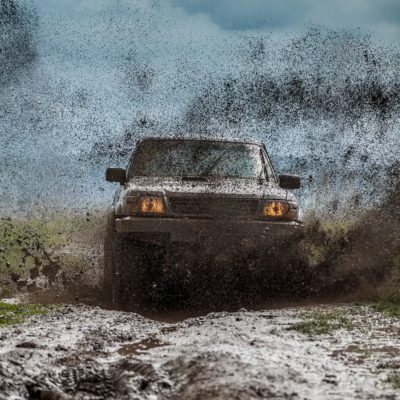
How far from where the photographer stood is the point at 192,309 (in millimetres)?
8250

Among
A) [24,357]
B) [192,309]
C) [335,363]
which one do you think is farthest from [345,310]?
[24,357]

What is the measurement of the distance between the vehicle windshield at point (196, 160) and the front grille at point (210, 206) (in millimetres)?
779

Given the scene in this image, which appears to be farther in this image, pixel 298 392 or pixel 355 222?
pixel 355 222

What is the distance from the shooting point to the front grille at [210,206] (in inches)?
316

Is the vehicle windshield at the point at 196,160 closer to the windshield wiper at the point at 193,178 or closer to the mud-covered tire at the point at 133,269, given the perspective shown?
the windshield wiper at the point at 193,178

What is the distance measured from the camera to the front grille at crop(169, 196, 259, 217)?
8.04m

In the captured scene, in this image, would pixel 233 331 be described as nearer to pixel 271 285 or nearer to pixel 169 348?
pixel 169 348

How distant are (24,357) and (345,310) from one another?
413 centimetres

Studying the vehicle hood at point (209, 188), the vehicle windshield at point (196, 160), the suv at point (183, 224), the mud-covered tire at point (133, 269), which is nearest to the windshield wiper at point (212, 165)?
the vehicle windshield at point (196, 160)

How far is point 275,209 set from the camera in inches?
325

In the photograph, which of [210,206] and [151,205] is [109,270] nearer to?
[151,205]

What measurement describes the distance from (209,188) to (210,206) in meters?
0.30

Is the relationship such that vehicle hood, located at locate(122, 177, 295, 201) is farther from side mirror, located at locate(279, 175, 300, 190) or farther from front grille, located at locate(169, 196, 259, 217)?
side mirror, located at locate(279, 175, 300, 190)

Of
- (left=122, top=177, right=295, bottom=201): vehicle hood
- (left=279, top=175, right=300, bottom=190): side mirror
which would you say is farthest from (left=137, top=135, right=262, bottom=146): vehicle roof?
(left=122, top=177, right=295, bottom=201): vehicle hood
